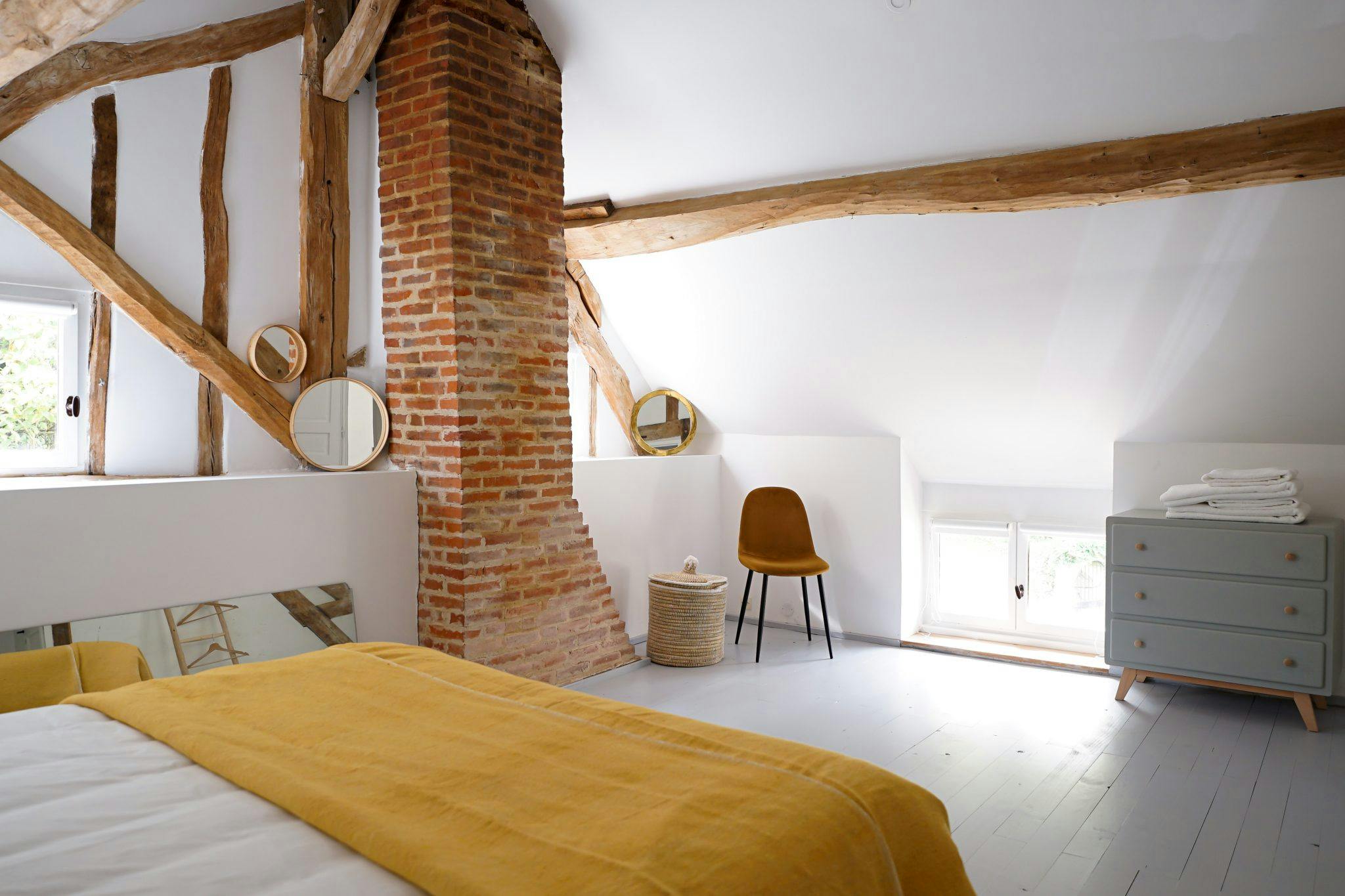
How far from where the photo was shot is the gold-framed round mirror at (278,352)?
3.69 m

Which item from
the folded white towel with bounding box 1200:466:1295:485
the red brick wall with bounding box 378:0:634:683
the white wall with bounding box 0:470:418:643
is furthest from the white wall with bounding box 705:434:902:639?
the white wall with bounding box 0:470:418:643

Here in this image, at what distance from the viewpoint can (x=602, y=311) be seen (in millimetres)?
5492

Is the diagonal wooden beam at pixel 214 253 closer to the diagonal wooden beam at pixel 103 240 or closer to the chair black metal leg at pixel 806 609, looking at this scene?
the diagonal wooden beam at pixel 103 240

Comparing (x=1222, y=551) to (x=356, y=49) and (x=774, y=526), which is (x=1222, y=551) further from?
(x=356, y=49)

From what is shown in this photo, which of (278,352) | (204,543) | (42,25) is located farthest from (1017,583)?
(42,25)

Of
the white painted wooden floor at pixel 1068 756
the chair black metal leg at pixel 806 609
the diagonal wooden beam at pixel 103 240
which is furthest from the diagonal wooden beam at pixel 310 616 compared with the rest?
the chair black metal leg at pixel 806 609

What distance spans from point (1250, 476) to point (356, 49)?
3.93 metres

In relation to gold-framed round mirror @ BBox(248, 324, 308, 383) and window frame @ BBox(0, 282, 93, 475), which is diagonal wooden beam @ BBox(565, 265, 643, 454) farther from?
window frame @ BBox(0, 282, 93, 475)

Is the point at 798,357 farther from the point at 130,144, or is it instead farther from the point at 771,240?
the point at 130,144

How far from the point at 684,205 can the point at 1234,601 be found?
9.48 feet

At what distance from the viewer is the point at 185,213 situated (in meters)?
3.58

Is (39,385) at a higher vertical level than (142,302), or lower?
lower

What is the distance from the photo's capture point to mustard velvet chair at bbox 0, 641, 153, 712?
2.54m

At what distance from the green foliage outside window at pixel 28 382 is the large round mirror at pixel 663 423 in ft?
9.82
